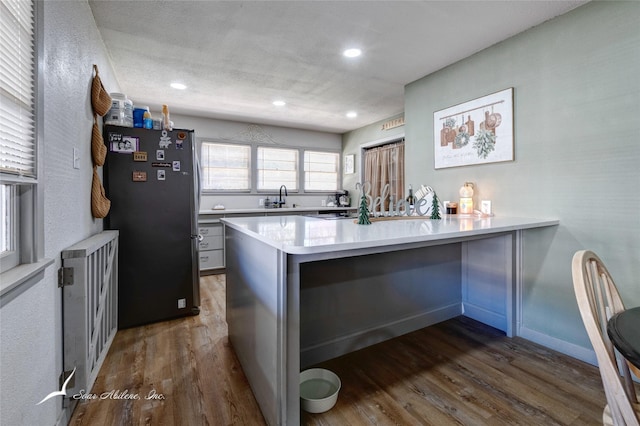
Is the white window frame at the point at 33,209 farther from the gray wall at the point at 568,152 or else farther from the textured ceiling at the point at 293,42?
the gray wall at the point at 568,152

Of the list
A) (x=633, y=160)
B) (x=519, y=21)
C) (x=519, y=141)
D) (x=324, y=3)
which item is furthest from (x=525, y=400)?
(x=324, y=3)

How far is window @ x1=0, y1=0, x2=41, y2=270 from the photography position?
3.25ft

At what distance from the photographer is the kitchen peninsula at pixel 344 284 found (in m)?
1.29

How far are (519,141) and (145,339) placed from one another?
327cm

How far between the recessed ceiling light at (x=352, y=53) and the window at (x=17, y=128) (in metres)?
2.02

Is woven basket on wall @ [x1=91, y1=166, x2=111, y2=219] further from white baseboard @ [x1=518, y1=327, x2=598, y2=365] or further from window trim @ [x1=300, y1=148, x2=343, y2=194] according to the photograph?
window trim @ [x1=300, y1=148, x2=343, y2=194]

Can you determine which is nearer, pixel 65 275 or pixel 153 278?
Answer: pixel 65 275

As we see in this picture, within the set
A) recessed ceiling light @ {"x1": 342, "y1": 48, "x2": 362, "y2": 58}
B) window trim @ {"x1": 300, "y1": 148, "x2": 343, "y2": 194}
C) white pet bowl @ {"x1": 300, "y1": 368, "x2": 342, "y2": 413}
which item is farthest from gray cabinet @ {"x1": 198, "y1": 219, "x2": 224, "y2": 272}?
white pet bowl @ {"x1": 300, "y1": 368, "x2": 342, "y2": 413}

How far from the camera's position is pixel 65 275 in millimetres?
1511

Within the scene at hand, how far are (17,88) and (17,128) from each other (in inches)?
5.5

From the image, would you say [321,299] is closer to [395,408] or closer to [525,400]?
[395,408]

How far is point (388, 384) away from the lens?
1760 mm

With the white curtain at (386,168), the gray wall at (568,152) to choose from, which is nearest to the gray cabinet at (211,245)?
the white curtain at (386,168)

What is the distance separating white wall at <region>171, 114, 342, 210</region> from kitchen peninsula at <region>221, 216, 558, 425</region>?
8.91 ft
